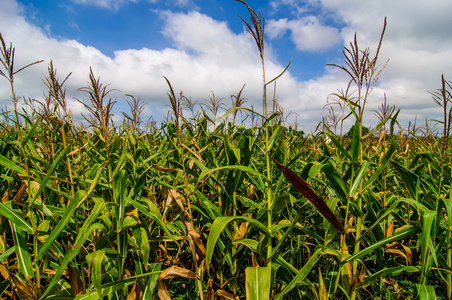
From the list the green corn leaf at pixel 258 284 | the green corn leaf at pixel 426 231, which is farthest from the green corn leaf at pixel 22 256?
the green corn leaf at pixel 426 231

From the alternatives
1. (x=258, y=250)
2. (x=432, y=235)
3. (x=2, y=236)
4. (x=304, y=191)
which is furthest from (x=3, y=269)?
(x=432, y=235)

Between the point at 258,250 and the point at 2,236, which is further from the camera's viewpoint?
the point at 2,236

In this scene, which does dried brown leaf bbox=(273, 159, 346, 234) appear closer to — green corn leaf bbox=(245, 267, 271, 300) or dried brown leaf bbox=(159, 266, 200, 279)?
green corn leaf bbox=(245, 267, 271, 300)

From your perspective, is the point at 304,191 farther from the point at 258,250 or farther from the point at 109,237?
Result: the point at 109,237

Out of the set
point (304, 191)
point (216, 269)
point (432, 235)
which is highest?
point (304, 191)

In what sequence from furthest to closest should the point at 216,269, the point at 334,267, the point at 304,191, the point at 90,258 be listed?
the point at 216,269 < the point at 334,267 < the point at 90,258 < the point at 304,191

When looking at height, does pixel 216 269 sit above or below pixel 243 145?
below

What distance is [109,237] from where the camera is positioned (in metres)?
1.70

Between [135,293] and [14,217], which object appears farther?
Answer: [135,293]

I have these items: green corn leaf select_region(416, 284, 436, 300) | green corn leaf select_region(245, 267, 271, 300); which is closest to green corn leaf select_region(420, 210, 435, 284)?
green corn leaf select_region(416, 284, 436, 300)

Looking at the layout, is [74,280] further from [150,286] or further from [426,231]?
[426,231]

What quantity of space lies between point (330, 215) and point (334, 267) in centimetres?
87

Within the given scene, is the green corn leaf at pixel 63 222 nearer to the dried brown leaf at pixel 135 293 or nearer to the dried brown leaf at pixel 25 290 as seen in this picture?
the dried brown leaf at pixel 25 290

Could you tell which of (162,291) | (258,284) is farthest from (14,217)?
(258,284)
